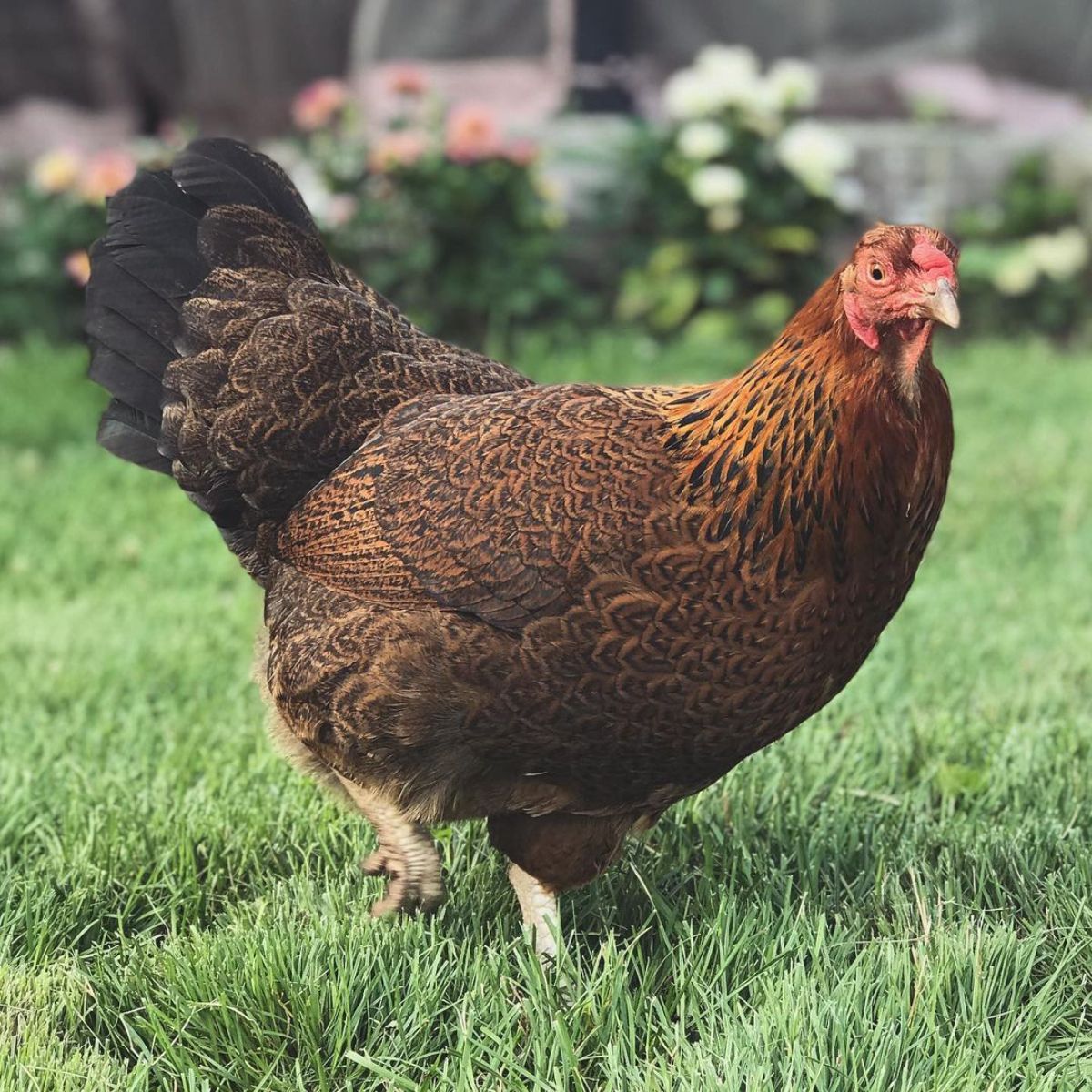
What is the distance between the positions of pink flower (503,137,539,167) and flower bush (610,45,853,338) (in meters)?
0.83

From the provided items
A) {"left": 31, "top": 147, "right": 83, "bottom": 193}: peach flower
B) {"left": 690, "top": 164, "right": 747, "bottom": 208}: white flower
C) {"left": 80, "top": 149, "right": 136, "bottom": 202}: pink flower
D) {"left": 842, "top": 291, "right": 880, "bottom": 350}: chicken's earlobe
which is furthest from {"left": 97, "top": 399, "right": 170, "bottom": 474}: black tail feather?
{"left": 690, "top": 164, "right": 747, "bottom": 208}: white flower

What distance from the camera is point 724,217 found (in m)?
7.40

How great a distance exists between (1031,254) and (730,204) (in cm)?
175

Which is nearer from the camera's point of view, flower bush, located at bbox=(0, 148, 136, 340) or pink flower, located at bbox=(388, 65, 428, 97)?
pink flower, located at bbox=(388, 65, 428, 97)

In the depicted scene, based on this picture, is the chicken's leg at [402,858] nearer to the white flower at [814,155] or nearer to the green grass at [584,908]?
the green grass at [584,908]

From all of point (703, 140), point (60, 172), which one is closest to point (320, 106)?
point (60, 172)

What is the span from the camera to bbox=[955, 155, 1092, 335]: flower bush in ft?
25.8

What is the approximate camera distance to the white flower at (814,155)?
735cm

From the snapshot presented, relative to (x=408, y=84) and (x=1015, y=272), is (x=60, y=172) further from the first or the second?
(x=1015, y=272)

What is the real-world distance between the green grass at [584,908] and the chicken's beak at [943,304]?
1.01 m

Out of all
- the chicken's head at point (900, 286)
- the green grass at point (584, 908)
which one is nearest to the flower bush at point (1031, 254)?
the green grass at point (584, 908)

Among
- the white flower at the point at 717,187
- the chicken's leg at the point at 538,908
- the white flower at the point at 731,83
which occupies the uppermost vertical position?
the white flower at the point at 731,83

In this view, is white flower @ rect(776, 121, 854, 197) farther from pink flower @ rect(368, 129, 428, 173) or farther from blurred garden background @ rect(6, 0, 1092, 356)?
pink flower @ rect(368, 129, 428, 173)

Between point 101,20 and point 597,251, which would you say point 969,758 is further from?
point 101,20
